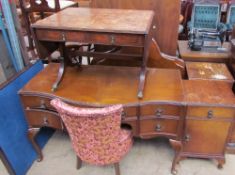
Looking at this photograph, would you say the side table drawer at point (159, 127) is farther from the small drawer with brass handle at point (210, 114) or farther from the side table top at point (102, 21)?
the side table top at point (102, 21)

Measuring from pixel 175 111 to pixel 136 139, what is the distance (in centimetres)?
78

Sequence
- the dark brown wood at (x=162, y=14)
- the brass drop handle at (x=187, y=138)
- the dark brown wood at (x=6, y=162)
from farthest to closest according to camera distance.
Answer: the dark brown wood at (x=162, y=14), the brass drop handle at (x=187, y=138), the dark brown wood at (x=6, y=162)

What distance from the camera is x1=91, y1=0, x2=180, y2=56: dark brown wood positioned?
1.86m

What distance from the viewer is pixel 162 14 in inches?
74.7

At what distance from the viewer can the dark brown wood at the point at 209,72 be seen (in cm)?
176

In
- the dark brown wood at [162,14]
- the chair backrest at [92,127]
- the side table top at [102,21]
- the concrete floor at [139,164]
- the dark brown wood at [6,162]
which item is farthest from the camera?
the dark brown wood at [162,14]

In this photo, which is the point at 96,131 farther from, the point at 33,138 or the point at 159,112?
the point at 33,138

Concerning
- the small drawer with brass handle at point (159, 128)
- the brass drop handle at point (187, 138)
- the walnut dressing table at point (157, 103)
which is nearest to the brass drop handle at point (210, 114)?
the walnut dressing table at point (157, 103)

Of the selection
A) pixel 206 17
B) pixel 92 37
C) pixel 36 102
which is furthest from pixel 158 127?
pixel 206 17

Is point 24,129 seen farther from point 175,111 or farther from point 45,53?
point 175,111

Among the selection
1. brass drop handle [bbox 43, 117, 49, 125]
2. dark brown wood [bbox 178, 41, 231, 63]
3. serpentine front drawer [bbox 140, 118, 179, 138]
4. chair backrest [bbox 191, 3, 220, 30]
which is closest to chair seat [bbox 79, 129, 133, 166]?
serpentine front drawer [bbox 140, 118, 179, 138]

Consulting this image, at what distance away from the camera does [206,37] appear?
7.77 feet

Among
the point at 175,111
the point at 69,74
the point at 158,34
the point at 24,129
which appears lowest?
the point at 24,129

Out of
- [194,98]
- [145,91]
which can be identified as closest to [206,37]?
[194,98]
